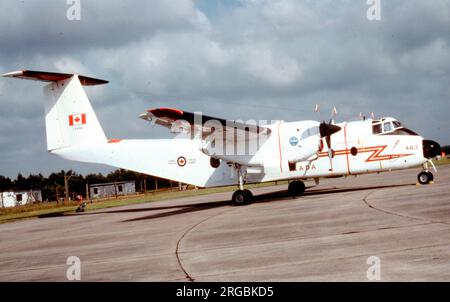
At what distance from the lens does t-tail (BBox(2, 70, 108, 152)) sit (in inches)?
779

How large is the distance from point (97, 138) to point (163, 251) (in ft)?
42.8

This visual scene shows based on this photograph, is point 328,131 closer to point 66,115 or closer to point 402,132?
point 402,132

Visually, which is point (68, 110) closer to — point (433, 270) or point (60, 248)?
point (60, 248)

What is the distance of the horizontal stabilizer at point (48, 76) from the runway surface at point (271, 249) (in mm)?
8055

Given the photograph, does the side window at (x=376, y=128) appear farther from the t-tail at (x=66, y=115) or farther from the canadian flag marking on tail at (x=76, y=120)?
the canadian flag marking on tail at (x=76, y=120)

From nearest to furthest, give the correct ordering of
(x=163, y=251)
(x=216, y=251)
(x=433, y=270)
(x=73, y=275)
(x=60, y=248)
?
(x=433, y=270) < (x=73, y=275) < (x=216, y=251) < (x=163, y=251) < (x=60, y=248)

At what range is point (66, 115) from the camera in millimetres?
19906

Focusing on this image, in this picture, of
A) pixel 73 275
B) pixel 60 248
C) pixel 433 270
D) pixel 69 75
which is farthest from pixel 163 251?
pixel 69 75

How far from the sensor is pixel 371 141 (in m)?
18.0

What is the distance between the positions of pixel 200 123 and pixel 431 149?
9431 mm

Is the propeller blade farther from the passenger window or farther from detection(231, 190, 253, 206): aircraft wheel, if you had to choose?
detection(231, 190, 253, 206): aircraft wheel

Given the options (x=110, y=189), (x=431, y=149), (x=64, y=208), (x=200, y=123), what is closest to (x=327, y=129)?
(x=431, y=149)

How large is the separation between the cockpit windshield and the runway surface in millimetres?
5928

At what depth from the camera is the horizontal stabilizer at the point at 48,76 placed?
17.7 m
